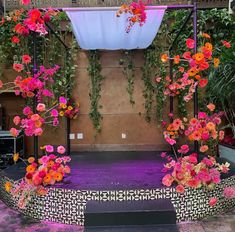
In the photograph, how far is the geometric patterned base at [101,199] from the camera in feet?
11.5

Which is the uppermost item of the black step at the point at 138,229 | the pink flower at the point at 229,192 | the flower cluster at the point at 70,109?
the flower cluster at the point at 70,109

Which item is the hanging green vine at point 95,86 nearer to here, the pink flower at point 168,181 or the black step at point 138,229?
the pink flower at point 168,181

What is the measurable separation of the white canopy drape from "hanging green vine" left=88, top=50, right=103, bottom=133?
0.45 meters

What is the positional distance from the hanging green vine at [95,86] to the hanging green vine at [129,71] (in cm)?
56

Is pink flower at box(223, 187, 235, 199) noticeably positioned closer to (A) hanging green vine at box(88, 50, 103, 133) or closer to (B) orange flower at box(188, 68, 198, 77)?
(B) orange flower at box(188, 68, 198, 77)

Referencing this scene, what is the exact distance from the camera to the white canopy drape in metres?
4.69

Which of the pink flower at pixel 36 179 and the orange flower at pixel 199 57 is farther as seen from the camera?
the orange flower at pixel 199 57

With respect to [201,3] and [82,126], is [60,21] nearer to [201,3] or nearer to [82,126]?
[82,126]

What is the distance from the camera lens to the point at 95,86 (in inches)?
267

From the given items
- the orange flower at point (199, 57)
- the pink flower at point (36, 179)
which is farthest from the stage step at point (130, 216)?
the orange flower at point (199, 57)

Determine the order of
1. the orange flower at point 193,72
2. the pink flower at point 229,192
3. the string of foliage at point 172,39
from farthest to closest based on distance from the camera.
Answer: the string of foliage at point 172,39 < the orange flower at point 193,72 < the pink flower at point 229,192

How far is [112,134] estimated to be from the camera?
22.6 ft

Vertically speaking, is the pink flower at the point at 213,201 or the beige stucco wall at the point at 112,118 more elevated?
the beige stucco wall at the point at 112,118

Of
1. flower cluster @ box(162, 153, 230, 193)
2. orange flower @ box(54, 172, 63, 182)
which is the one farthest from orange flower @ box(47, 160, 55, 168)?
flower cluster @ box(162, 153, 230, 193)
